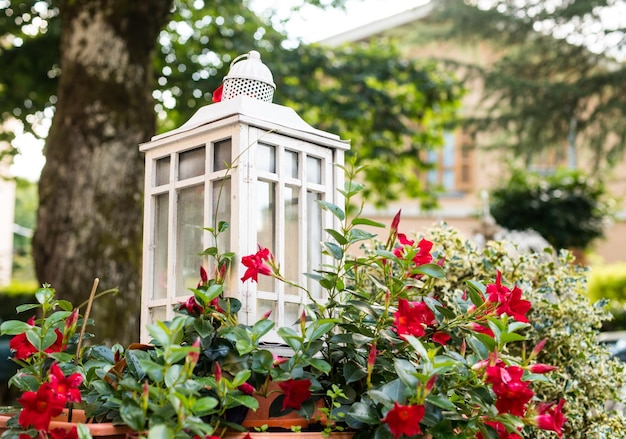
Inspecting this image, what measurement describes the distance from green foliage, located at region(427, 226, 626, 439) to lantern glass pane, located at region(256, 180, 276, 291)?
2.58 feet

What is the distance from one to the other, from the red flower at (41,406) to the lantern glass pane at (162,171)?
692 mm

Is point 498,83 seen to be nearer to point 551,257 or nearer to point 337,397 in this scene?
point 551,257

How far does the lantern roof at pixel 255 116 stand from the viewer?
5.85 ft

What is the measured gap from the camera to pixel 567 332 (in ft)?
8.00

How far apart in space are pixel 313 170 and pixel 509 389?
75 cm

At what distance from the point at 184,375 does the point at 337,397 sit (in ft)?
1.36

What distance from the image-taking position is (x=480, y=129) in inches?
535

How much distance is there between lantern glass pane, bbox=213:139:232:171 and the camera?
1798 millimetres

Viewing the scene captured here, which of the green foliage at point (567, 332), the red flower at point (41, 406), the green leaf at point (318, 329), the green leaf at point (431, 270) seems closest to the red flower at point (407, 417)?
the green leaf at point (318, 329)

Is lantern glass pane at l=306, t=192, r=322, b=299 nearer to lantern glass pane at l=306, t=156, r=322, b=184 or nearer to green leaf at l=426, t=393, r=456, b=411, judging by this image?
lantern glass pane at l=306, t=156, r=322, b=184

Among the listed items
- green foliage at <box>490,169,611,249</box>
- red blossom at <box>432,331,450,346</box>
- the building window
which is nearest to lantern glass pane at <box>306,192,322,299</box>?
red blossom at <box>432,331,450,346</box>

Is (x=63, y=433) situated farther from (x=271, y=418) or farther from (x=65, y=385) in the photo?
(x=271, y=418)

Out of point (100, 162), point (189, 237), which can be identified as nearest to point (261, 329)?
point (189, 237)

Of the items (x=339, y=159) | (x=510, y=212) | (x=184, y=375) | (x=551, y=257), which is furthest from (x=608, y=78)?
(x=184, y=375)
